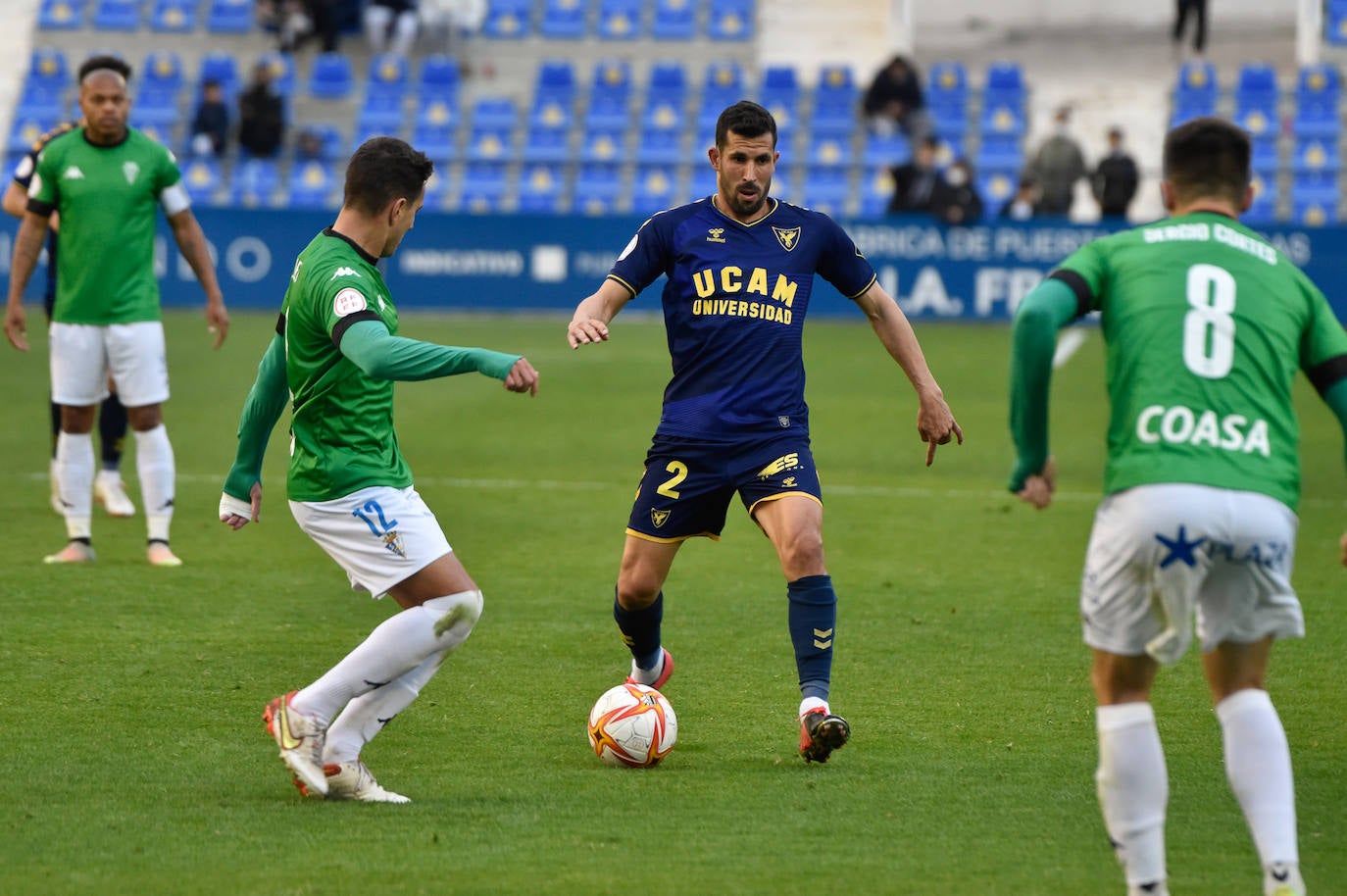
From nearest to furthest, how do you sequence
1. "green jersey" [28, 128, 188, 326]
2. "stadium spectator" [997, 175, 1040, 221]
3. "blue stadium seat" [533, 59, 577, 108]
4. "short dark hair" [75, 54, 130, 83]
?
"short dark hair" [75, 54, 130, 83] → "green jersey" [28, 128, 188, 326] → "stadium spectator" [997, 175, 1040, 221] → "blue stadium seat" [533, 59, 577, 108]

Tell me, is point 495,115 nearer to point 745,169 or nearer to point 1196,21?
point 1196,21

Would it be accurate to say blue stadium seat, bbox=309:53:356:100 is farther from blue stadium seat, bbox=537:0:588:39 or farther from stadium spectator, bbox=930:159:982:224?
stadium spectator, bbox=930:159:982:224

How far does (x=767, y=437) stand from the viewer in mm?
5953

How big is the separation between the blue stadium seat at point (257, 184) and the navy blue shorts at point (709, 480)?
20.2 metres

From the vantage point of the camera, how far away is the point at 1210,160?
425 cm

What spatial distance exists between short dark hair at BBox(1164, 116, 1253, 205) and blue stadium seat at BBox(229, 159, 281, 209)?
22.1 m

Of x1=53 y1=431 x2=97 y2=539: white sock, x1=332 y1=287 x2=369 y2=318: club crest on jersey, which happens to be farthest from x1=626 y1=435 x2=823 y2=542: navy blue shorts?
x1=53 y1=431 x2=97 y2=539: white sock

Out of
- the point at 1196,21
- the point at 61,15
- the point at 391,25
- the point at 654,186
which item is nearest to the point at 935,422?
the point at 654,186

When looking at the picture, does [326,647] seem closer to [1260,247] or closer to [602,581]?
[602,581]

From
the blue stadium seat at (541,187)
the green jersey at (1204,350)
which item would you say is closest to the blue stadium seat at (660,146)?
the blue stadium seat at (541,187)

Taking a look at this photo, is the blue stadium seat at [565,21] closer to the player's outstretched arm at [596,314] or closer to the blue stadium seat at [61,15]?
the blue stadium seat at [61,15]

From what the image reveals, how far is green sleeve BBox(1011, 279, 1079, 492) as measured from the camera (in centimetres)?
407

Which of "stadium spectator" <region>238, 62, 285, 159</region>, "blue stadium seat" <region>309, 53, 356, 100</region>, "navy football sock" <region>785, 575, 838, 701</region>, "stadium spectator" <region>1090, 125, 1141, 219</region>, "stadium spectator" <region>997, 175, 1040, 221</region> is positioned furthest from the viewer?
"blue stadium seat" <region>309, 53, 356, 100</region>

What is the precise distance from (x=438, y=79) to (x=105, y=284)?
19563 millimetres
